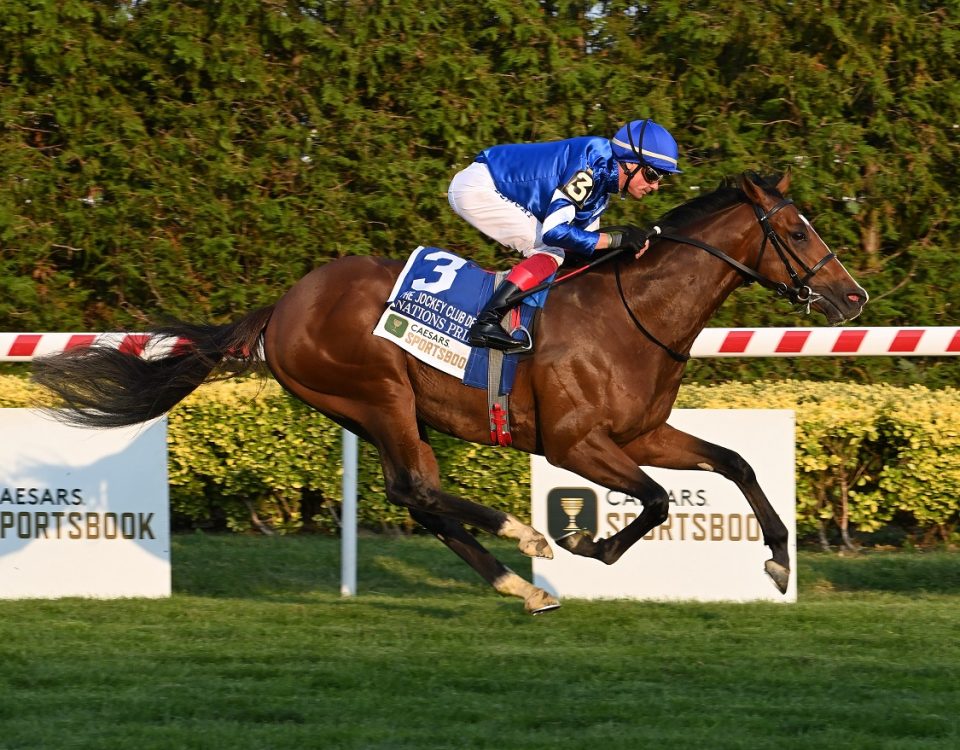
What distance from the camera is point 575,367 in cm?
532

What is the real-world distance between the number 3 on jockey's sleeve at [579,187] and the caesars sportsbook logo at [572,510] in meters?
1.33

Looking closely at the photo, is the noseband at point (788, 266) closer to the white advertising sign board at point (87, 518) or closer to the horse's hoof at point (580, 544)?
the horse's hoof at point (580, 544)

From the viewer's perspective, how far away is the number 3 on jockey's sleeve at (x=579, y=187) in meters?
5.25

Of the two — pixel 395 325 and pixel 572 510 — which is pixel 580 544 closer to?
pixel 572 510

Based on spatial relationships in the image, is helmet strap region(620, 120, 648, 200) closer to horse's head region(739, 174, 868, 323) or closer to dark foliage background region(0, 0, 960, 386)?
horse's head region(739, 174, 868, 323)

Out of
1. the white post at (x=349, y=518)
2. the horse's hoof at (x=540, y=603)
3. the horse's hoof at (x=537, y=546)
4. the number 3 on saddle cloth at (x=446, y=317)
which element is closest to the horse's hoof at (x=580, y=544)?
the horse's hoof at (x=537, y=546)

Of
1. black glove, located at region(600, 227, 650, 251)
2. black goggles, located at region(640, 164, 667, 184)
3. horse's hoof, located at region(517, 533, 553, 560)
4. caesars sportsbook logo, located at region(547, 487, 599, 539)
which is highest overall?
black goggles, located at region(640, 164, 667, 184)

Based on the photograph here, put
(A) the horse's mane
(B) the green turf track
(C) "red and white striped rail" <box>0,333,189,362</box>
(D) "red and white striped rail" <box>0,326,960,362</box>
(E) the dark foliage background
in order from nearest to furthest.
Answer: (B) the green turf track < (A) the horse's mane < (C) "red and white striped rail" <box>0,333,189,362</box> < (D) "red and white striped rail" <box>0,326,960,362</box> < (E) the dark foliage background

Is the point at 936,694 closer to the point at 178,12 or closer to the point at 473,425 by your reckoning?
the point at 473,425

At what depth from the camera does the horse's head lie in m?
5.30

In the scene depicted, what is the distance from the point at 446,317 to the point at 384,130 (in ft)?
11.1

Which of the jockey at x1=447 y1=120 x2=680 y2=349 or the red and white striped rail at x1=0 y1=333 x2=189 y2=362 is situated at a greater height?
the jockey at x1=447 y1=120 x2=680 y2=349

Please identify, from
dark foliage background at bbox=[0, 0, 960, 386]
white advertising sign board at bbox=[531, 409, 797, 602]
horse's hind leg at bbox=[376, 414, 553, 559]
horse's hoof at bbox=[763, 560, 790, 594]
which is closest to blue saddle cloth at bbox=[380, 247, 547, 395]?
horse's hind leg at bbox=[376, 414, 553, 559]

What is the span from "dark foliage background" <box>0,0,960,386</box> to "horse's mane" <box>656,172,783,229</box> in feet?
8.89
